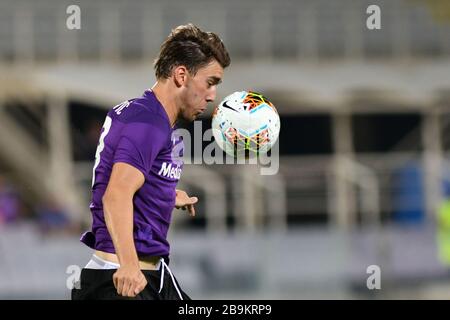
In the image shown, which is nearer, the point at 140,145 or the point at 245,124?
the point at 140,145

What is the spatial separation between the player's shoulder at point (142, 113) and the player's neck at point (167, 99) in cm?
6

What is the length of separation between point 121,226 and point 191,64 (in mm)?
828

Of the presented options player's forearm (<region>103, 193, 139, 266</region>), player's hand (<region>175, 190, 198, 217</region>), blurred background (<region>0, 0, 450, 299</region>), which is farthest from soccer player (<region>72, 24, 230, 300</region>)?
blurred background (<region>0, 0, 450, 299</region>)

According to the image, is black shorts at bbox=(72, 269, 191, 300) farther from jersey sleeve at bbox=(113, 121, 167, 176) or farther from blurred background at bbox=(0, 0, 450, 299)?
blurred background at bbox=(0, 0, 450, 299)

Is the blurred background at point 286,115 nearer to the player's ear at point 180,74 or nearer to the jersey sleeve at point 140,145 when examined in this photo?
the player's ear at point 180,74

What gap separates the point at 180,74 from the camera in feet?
14.3

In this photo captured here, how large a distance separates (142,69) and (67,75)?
1.25m

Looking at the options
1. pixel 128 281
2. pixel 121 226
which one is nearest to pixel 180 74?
pixel 121 226

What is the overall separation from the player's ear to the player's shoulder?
0.47 ft

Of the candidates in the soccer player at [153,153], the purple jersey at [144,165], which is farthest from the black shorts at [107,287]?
the purple jersey at [144,165]

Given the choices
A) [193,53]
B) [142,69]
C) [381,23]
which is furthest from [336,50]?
[193,53]

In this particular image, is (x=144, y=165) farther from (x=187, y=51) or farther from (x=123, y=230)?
(x=187, y=51)

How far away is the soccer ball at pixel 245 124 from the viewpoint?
483 centimetres

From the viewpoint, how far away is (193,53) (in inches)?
172
